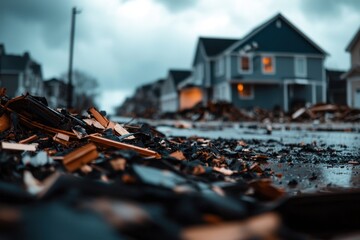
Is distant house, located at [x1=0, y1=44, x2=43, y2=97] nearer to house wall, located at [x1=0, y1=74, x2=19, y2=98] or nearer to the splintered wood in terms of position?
house wall, located at [x1=0, y1=74, x2=19, y2=98]

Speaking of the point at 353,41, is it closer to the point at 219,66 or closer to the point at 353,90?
the point at 353,90

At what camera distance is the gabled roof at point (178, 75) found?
55.7m

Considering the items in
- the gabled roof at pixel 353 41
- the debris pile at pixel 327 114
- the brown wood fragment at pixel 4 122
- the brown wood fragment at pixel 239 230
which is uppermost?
the gabled roof at pixel 353 41

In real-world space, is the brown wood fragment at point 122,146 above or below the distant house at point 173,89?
below

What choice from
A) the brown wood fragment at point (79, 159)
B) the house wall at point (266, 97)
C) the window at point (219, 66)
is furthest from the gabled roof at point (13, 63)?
the brown wood fragment at point (79, 159)

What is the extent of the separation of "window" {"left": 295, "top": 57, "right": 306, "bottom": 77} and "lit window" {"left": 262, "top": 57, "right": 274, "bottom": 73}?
258 centimetres

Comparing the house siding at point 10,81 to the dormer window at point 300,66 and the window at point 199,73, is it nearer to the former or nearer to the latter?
the window at point 199,73

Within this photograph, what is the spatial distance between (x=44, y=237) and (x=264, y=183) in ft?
5.95

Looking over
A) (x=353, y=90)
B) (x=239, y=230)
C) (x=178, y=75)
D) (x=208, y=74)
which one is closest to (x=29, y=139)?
(x=239, y=230)

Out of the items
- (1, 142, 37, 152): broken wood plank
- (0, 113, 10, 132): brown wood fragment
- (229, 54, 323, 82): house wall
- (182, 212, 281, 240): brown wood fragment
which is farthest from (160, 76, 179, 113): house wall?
(182, 212, 281, 240): brown wood fragment

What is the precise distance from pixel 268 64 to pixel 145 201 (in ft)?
116

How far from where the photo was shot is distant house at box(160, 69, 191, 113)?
175 feet

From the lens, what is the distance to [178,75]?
57.0 m

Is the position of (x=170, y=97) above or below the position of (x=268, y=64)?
below
